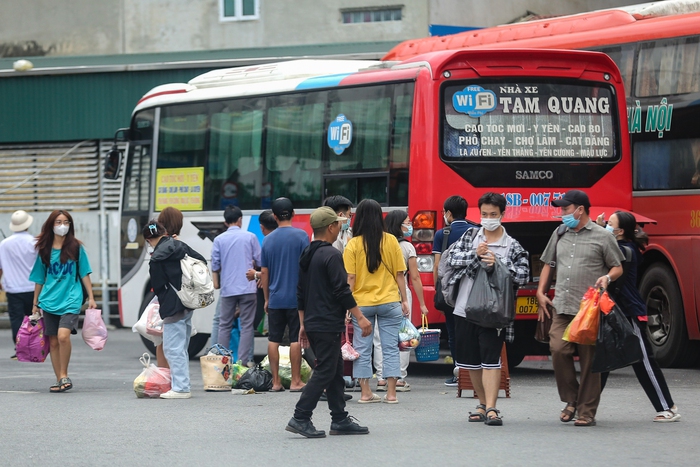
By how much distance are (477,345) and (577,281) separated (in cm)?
87

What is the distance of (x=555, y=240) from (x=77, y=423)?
3887 millimetres

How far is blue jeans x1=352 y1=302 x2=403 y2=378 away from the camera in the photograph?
10562mm

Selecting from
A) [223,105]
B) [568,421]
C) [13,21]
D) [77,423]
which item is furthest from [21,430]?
[13,21]

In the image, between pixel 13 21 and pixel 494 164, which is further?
pixel 13 21

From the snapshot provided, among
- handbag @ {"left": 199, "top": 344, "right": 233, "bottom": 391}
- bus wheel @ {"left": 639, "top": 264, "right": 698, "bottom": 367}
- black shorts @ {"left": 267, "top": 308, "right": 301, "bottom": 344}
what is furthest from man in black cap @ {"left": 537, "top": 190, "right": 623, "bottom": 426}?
bus wheel @ {"left": 639, "top": 264, "right": 698, "bottom": 367}

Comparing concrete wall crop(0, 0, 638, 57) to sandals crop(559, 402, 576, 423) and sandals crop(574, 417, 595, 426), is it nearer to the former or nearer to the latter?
sandals crop(559, 402, 576, 423)

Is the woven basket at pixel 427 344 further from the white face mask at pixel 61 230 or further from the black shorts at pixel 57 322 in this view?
the white face mask at pixel 61 230

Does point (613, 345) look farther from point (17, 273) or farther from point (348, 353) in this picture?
point (17, 273)

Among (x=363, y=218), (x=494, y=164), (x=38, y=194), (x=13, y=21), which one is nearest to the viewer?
(x=363, y=218)

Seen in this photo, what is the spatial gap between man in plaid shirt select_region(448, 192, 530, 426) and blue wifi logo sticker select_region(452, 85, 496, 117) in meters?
3.62

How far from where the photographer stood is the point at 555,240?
9.30 meters

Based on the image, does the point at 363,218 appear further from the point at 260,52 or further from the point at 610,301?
the point at 260,52

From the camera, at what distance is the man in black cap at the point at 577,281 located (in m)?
8.99

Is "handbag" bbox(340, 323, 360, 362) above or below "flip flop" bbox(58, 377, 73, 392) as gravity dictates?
above
